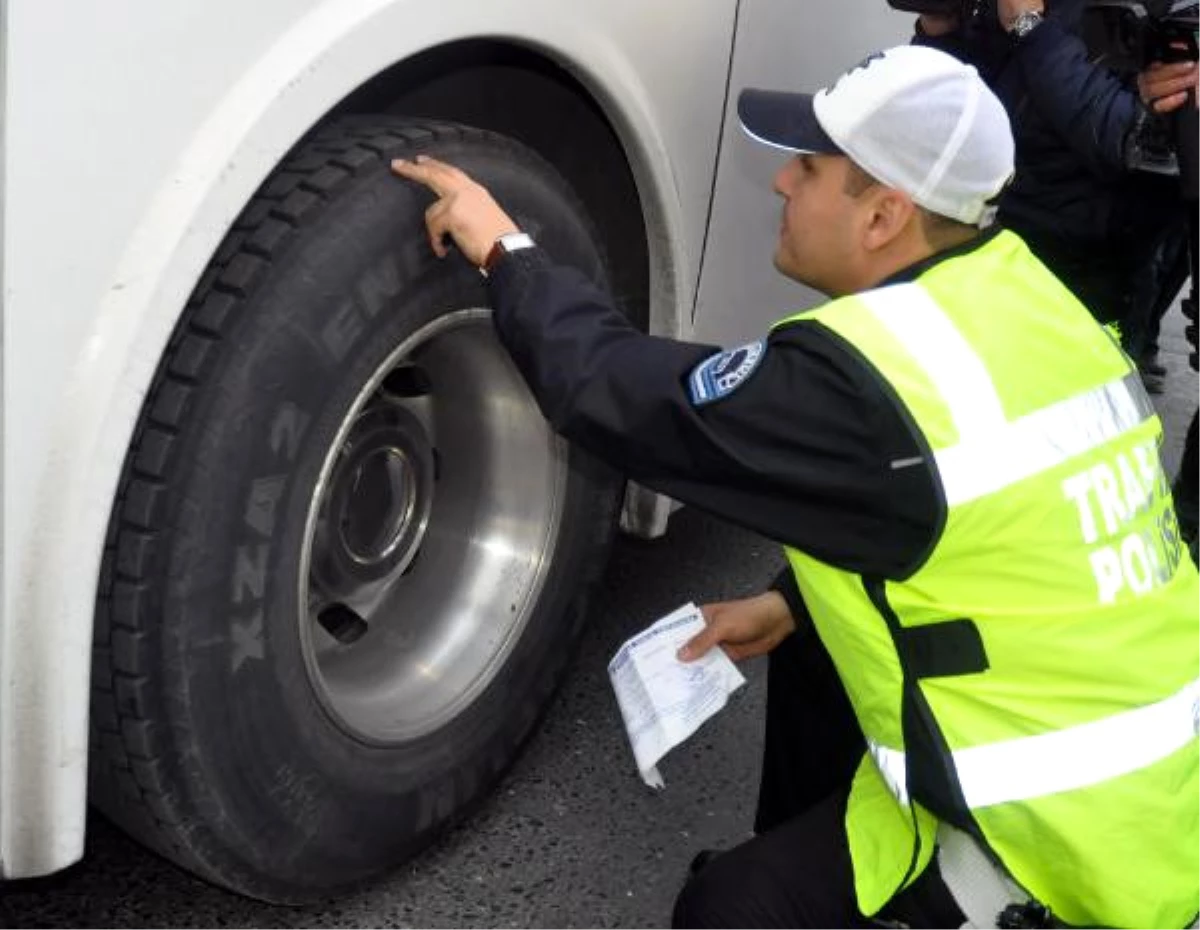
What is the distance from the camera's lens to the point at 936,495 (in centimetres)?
164

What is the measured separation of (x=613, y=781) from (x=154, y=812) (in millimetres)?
1028

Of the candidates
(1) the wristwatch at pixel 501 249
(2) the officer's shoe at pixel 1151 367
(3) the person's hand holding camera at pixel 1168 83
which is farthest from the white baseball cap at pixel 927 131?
(2) the officer's shoe at pixel 1151 367

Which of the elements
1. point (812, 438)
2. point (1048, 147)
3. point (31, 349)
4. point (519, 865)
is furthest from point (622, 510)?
point (31, 349)

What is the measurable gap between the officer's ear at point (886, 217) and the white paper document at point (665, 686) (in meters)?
0.72

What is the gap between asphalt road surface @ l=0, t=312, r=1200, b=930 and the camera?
7.12 ft

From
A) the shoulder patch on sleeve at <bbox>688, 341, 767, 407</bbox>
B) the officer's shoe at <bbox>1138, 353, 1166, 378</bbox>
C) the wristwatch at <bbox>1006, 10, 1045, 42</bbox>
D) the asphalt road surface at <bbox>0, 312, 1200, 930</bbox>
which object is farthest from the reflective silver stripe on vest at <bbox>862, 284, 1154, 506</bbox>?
the officer's shoe at <bbox>1138, 353, 1166, 378</bbox>

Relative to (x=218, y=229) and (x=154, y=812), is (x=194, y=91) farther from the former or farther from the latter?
(x=154, y=812)

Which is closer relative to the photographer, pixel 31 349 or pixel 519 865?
pixel 31 349

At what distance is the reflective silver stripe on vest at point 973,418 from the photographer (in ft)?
5.37

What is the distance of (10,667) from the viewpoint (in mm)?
1522

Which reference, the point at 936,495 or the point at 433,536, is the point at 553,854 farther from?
the point at 936,495

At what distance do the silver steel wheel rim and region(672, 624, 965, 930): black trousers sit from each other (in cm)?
46

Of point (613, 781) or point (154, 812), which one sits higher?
point (154, 812)

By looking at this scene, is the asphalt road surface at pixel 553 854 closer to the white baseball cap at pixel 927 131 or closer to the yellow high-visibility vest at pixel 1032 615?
the yellow high-visibility vest at pixel 1032 615
